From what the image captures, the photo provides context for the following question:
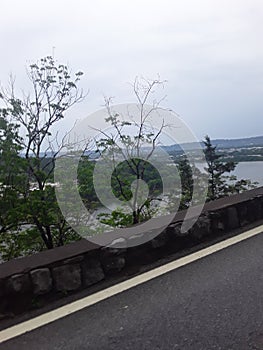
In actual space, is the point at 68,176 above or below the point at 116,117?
below

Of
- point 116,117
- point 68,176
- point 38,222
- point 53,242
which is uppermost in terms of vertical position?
point 116,117

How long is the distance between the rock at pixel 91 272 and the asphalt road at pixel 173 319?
0.26 meters

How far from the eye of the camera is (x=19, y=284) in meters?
2.69

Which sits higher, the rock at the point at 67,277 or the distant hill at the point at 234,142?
the distant hill at the point at 234,142

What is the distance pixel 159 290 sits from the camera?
3096mm

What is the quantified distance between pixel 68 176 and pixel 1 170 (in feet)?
3.75

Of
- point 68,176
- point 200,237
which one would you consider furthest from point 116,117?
point 200,237

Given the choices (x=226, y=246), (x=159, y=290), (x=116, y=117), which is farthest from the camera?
(x=116, y=117)

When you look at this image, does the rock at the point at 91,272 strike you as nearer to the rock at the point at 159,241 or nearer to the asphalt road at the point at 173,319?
the asphalt road at the point at 173,319

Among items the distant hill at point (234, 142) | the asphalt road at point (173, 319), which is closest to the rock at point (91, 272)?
the asphalt road at point (173, 319)

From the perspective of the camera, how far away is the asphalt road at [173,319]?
2.31 meters

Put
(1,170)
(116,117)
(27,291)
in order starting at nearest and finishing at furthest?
(27,291) → (1,170) → (116,117)

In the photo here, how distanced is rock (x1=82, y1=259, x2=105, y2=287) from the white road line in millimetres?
127

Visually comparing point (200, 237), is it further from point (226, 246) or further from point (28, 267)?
point (28, 267)
